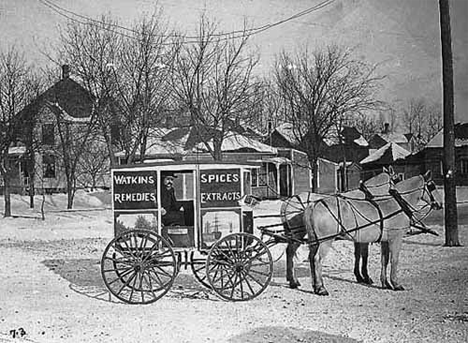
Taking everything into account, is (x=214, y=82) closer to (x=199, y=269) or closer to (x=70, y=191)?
(x=70, y=191)

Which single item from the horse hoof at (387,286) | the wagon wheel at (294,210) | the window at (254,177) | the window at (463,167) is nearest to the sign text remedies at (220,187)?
the window at (254,177)

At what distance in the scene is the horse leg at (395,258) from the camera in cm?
414

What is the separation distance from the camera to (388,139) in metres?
3.87

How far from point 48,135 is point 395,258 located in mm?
2337

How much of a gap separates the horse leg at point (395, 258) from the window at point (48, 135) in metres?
2.26

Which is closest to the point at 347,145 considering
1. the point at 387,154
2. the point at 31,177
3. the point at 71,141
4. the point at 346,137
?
the point at 346,137

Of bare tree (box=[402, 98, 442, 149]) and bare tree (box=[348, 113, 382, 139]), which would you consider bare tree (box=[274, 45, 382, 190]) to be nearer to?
bare tree (box=[348, 113, 382, 139])

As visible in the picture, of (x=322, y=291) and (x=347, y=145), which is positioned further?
(x=322, y=291)

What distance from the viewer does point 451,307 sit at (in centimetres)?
361

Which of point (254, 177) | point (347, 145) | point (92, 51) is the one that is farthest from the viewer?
point (92, 51)

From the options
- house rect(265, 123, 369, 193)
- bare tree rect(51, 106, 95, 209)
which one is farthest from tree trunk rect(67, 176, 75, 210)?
house rect(265, 123, 369, 193)

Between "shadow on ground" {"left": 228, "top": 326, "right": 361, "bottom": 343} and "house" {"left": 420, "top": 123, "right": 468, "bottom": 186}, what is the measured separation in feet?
4.28

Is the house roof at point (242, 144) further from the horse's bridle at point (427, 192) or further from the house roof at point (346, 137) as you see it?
the horse's bridle at point (427, 192)

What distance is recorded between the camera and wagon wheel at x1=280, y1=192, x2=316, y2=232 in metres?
4.16
